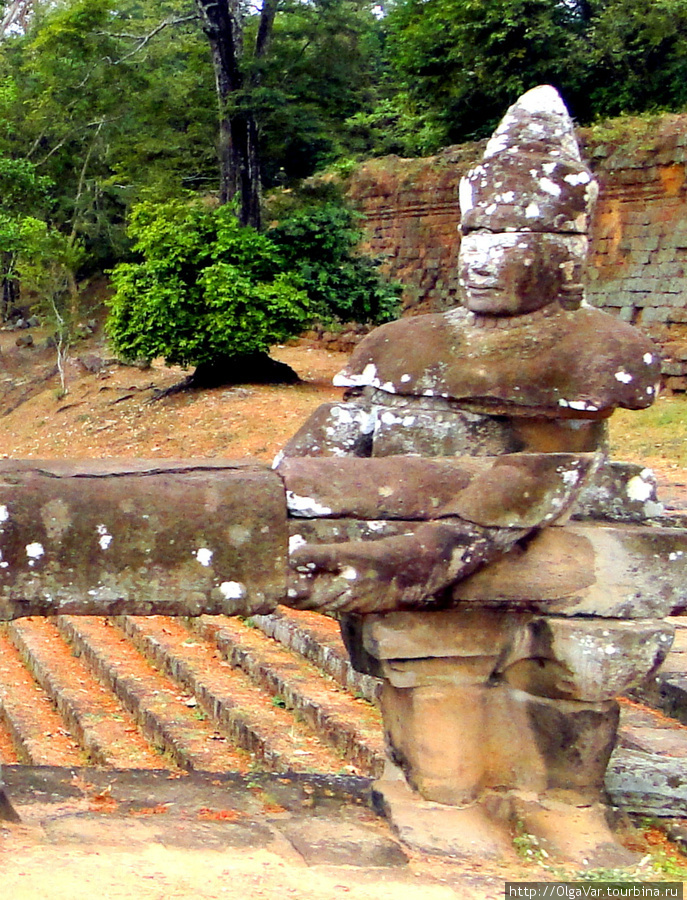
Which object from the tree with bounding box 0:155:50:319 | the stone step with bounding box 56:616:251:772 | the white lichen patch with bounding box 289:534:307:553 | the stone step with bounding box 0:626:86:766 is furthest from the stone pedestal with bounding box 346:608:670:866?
the tree with bounding box 0:155:50:319

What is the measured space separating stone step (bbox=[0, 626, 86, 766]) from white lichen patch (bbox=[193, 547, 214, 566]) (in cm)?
237

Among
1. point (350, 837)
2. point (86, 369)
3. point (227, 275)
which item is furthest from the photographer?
point (86, 369)

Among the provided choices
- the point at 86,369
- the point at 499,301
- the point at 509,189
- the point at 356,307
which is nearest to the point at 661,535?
the point at 499,301

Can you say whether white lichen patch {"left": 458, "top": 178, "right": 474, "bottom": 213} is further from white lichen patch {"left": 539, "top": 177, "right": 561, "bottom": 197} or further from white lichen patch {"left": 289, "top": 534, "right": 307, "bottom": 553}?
white lichen patch {"left": 289, "top": 534, "right": 307, "bottom": 553}

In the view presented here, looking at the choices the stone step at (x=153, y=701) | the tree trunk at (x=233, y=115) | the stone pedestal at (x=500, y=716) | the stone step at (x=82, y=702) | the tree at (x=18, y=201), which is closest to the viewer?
the stone pedestal at (x=500, y=716)

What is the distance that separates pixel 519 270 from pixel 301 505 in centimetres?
112

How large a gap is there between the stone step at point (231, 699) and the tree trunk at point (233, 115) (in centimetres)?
983

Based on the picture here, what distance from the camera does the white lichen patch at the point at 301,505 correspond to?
10.8 feet

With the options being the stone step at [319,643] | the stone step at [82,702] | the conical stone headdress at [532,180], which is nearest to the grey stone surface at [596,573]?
the conical stone headdress at [532,180]

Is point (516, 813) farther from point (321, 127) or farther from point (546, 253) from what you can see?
point (321, 127)

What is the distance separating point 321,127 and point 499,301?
42.4 feet

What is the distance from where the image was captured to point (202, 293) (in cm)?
1518

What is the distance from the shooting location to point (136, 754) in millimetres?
5480

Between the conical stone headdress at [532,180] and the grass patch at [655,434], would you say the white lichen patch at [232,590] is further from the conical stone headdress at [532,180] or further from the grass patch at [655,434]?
the grass patch at [655,434]
